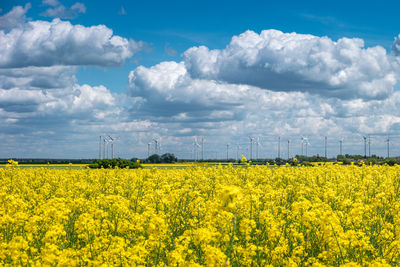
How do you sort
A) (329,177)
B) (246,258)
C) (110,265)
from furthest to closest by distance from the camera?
(329,177)
(246,258)
(110,265)

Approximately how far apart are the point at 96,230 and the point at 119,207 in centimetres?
93

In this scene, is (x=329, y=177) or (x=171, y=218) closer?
(x=171, y=218)

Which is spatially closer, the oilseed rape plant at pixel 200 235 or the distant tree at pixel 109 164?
the oilseed rape plant at pixel 200 235

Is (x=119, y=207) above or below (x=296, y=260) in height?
above

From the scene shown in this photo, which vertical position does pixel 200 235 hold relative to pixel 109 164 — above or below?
above

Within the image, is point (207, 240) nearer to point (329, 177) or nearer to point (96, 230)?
point (96, 230)

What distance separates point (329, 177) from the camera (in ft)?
60.5

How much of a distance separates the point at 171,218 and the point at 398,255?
5.06m

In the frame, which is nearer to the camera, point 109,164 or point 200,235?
point 200,235

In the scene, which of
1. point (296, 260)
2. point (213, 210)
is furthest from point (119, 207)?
point (296, 260)

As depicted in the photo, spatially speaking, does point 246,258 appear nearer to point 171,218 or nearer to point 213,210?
point 213,210

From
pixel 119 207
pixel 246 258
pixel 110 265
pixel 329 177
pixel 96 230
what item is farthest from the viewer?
pixel 329 177

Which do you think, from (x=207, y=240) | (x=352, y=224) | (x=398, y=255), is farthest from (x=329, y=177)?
(x=207, y=240)

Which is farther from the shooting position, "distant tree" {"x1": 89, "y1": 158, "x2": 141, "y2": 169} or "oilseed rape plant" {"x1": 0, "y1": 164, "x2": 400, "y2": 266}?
"distant tree" {"x1": 89, "y1": 158, "x2": 141, "y2": 169}
